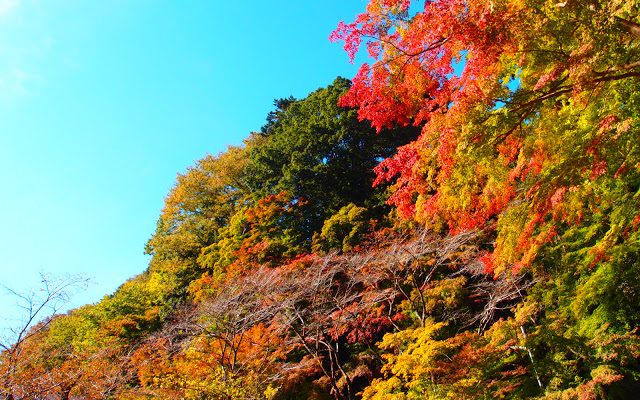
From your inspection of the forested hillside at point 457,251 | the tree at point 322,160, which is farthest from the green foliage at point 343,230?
the tree at point 322,160

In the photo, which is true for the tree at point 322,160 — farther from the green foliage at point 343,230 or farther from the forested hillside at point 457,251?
the green foliage at point 343,230

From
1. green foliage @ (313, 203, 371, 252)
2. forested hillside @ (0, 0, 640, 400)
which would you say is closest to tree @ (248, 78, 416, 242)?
forested hillside @ (0, 0, 640, 400)

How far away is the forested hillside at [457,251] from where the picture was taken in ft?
14.5

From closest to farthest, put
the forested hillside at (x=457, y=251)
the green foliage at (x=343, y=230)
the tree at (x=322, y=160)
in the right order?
the forested hillside at (x=457, y=251), the green foliage at (x=343, y=230), the tree at (x=322, y=160)

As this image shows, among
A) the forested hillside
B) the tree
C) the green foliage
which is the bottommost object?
the forested hillside

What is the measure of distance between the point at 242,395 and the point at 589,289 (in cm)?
699

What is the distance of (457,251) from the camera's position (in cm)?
1245

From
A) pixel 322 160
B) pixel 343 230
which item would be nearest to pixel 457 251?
pixel 343 230

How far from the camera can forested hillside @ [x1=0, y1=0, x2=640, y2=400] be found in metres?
4.43

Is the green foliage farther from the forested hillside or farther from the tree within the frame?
the tree

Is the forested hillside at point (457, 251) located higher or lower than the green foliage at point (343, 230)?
lower

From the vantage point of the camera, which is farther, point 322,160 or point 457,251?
point 322,160

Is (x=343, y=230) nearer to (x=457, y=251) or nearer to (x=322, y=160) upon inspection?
(x=457, y=251)

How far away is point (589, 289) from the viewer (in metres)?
6.88
